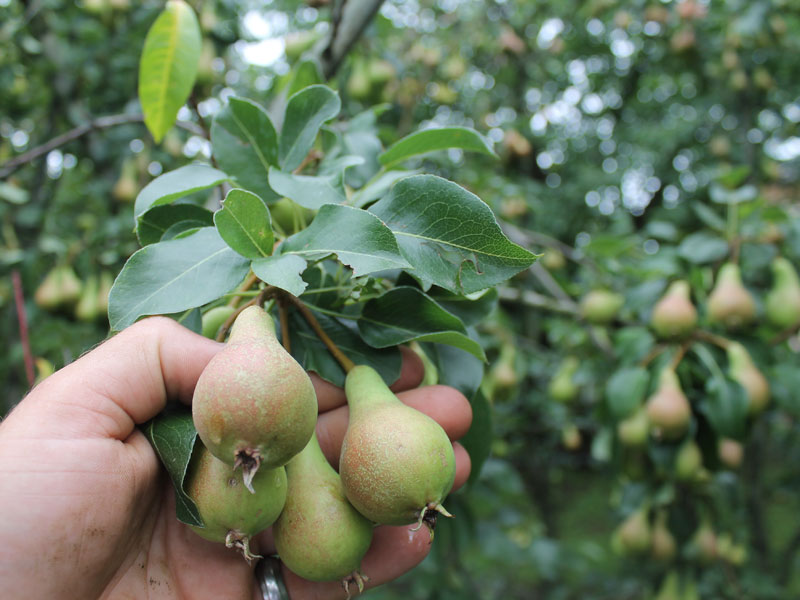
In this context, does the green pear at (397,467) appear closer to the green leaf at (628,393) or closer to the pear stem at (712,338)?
the green leaf at (628,393)

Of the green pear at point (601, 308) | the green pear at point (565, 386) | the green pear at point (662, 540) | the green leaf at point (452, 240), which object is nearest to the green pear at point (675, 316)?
the green pear at point (601, 308)

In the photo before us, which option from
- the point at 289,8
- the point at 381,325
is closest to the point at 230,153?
the point at 381,325

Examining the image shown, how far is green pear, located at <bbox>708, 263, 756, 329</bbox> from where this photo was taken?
166cm

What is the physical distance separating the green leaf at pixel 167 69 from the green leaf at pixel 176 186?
9.8 inches

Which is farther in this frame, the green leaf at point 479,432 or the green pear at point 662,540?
the green pear at point 662,540

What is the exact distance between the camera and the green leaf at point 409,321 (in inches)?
30.7

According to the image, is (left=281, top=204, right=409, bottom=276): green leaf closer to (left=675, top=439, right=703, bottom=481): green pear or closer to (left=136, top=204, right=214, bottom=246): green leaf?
(left=136, top=204, right=214, bottom=246): green leaf

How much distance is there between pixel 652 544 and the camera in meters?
2.26

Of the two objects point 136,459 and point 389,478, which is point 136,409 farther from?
point 389,478

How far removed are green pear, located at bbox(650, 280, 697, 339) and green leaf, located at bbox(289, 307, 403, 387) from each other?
114 cm

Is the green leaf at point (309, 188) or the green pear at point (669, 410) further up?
the green leaf at point (309, 188)

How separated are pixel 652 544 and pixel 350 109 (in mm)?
2101

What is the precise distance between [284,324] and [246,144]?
0.29 m

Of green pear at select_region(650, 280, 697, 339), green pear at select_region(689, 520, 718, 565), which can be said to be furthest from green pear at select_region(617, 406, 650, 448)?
green pear at select_region(689, 520, 718, 565)
